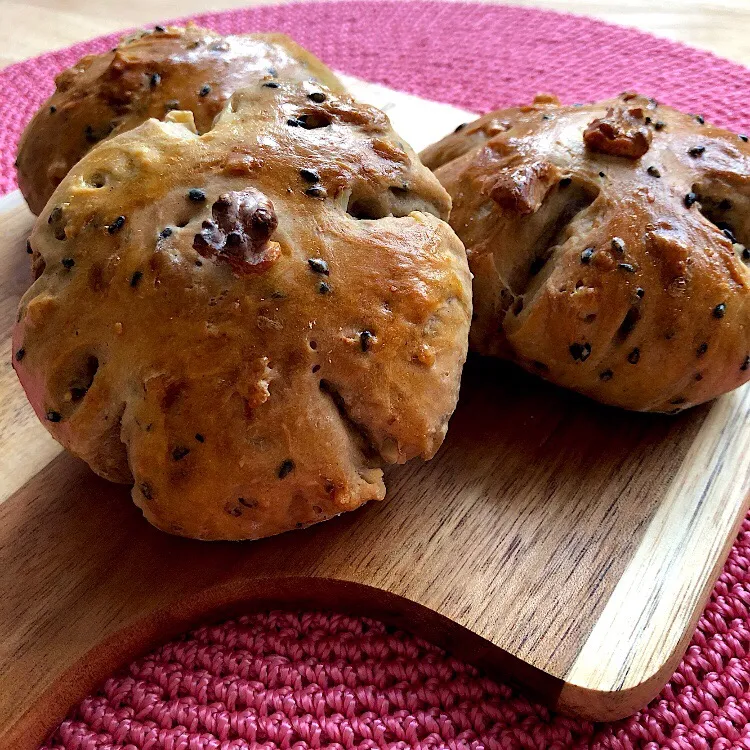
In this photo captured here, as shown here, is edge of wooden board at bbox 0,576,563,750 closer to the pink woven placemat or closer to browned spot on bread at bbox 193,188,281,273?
the pink woven placemat

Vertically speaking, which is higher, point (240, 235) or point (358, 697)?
point (240, 235)

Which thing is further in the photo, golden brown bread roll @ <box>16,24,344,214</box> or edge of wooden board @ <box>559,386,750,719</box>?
golden brown bread roll @ <box>16,24,344,214</box>

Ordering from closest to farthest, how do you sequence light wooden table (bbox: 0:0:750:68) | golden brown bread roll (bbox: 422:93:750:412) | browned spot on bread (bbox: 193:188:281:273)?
browned spot on bread (bbox: 193:188:281:273)
golden brown bread roll (bbox: 422:93:750:412)
light wooden table (bbox: 0:0:750:68)

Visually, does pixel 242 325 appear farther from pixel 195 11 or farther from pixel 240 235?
pixel 195 11

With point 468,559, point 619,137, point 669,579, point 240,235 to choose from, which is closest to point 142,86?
point 240,235

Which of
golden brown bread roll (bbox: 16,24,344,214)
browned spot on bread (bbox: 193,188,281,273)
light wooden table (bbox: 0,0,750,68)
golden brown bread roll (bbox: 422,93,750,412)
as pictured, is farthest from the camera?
light wooden table (bbox: 0,0,750,68)

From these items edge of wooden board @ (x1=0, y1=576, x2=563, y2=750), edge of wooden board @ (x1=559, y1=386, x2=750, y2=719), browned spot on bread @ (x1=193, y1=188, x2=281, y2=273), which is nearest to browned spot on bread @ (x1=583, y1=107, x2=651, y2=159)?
edge of wooden board @ (x1=559, y1=386, x2=750, y2=719)

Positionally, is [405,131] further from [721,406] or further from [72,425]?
[72,425]
